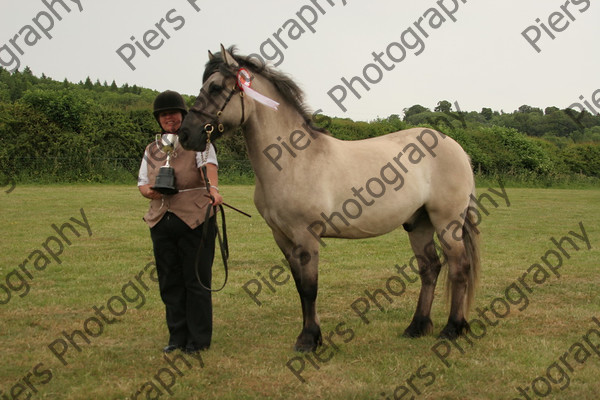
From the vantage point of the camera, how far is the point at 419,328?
4.49 meters

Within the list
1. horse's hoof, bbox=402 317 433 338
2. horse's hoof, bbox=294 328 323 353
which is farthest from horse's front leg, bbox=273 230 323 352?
horse's hoof, bbox=402 317 433 338

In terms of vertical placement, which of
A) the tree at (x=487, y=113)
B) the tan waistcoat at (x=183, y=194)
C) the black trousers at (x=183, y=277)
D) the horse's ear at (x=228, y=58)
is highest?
the horse's ear at (x=228, y=58)

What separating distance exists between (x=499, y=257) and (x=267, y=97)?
217 inches

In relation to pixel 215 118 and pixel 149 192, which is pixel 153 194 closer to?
pixel 149 192

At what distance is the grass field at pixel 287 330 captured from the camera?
3.38 meters

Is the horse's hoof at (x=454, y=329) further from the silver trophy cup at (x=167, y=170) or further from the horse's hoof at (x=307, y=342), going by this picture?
the silver trophy cup at (x=167, y=170)

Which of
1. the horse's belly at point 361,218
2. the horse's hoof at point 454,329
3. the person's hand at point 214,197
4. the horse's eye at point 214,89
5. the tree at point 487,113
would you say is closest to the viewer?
the horse's eye at point 214,89

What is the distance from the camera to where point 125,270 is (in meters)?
6.88

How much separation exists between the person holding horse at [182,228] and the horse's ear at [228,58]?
1.59ft

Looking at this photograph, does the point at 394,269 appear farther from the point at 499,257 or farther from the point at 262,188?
the point at 262,188

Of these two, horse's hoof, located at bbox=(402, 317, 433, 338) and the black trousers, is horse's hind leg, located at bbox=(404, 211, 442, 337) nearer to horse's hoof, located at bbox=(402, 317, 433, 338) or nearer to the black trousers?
horse's hoof, located at bbox=(402, 317, 433, 338)

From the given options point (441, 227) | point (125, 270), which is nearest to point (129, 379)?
point (441, 227)

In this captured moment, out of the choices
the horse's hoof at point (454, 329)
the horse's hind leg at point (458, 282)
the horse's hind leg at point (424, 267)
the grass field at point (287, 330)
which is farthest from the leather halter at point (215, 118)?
the horse's hoof at point (454, 329)

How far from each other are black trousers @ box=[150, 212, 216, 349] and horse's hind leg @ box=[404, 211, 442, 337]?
5.89 feet
